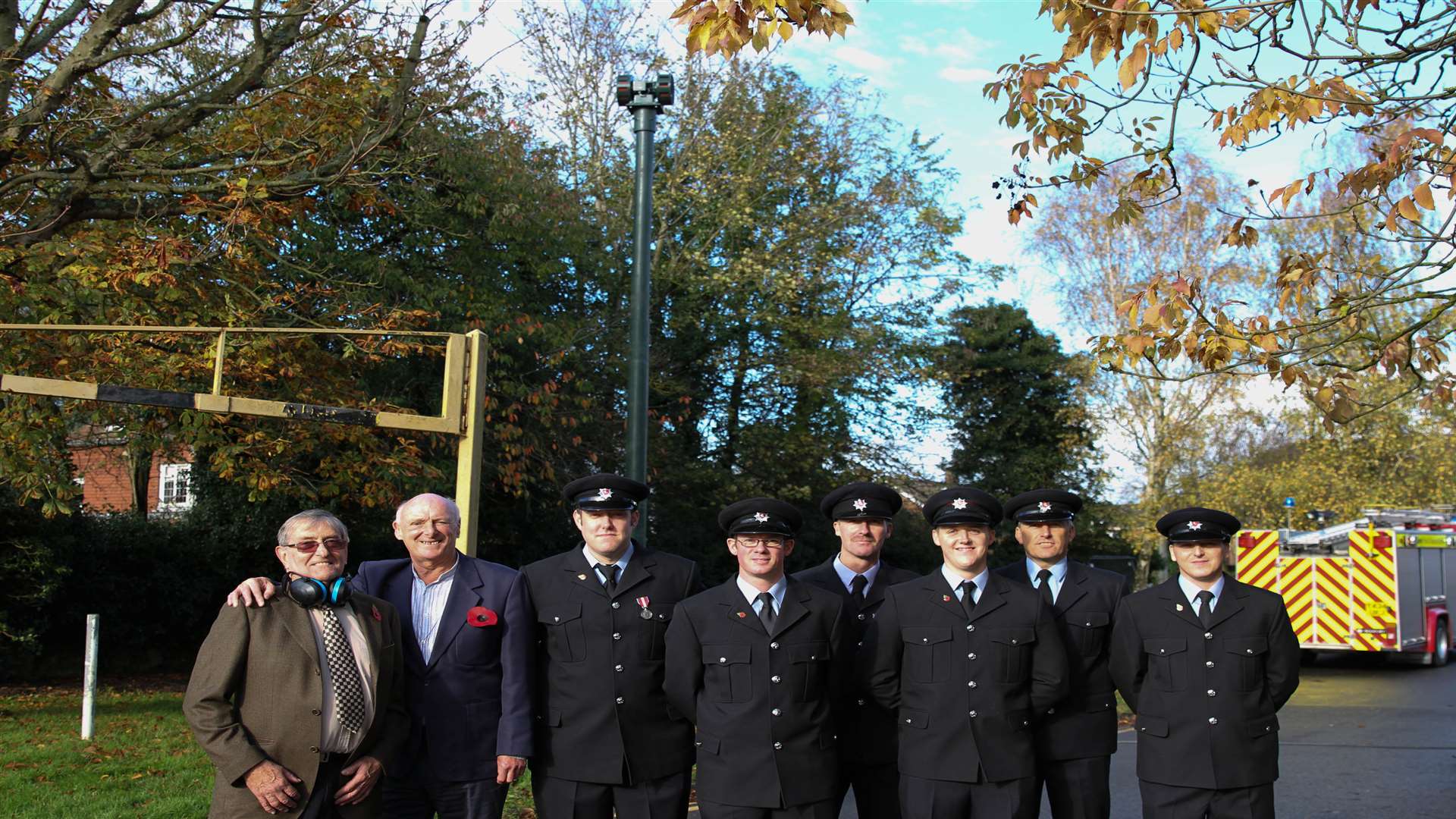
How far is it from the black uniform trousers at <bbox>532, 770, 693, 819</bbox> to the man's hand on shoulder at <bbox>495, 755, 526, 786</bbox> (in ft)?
0.64

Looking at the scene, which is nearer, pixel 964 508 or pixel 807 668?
pixel 807 668

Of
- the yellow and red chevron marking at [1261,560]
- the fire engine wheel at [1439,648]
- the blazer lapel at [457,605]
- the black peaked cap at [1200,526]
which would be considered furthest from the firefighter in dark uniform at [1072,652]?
the fire engine wheel at [1439,648]

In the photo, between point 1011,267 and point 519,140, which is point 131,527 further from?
point 1011,267

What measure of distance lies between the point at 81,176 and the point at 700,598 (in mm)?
7784

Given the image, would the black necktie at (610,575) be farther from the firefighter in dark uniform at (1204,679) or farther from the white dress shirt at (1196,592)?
the white dress shirt at (1196,592)

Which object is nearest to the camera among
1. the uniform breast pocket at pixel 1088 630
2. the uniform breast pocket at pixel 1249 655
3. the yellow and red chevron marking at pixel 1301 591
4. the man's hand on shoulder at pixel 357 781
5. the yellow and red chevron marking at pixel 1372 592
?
the man's hand on shoulder at pixel 357 781

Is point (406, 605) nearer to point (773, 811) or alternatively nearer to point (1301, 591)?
point (773, 811)

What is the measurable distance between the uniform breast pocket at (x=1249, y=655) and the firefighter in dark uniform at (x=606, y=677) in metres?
2.44

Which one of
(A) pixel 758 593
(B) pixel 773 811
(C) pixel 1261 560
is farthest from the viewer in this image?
(C) pixel 1261 560

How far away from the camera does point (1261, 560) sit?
1989 cm

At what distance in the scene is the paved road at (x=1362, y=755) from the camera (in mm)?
8961

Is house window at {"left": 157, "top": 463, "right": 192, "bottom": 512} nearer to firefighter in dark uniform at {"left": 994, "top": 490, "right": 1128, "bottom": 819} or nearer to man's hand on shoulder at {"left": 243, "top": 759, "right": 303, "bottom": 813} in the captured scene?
man's hand on shoulder at {"left": 243, "top": 759, "right": 303, "bottom": 813}

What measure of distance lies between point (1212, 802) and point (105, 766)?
7995mm

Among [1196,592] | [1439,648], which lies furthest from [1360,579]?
[1196,592]
